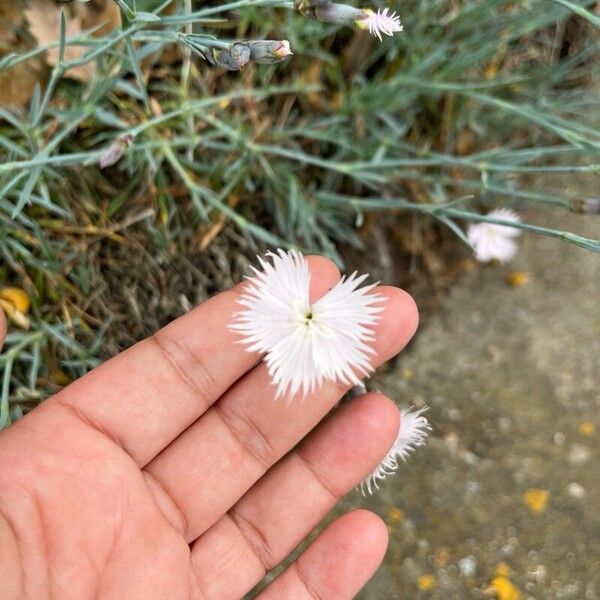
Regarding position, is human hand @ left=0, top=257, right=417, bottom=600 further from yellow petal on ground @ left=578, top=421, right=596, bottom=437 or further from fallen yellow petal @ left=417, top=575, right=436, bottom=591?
yellow petal on ground @ left=578, top=421, right=596, bottom=437

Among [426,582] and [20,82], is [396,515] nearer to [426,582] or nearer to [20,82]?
[426,582]

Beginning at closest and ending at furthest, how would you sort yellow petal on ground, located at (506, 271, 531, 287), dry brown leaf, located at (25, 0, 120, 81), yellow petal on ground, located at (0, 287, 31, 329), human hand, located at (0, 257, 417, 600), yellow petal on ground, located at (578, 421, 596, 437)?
human hand, located at (0, 257, 417, 600)
yellow petal on ground, located at (0, 287, 31, 329)
dry brown leaf, located at (25, 0, 120, 81)
yellow petal on ground, located at (578, 421, 596, 437)
yellow petal on ground, located at (506, 271, 531, 287)

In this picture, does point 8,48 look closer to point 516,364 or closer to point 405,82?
point 405,82

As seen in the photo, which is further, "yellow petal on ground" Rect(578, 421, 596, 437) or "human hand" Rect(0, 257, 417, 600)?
"yellow petal on ground" Rect(578, 421, 596, 437)

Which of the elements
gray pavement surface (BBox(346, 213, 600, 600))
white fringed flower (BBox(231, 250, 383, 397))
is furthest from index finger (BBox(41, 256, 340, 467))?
gray pavement surface (BBox(346, 213, 600, 600))

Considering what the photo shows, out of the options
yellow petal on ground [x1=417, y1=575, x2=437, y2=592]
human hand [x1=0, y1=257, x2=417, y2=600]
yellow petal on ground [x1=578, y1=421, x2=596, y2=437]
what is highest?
human hand [x1=0, y1=257, x2=417, y2=600]

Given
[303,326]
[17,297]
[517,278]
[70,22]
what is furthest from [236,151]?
[517,278]

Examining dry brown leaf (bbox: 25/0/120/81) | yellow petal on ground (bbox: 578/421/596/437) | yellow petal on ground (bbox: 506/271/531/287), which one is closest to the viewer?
dry brown leaf (bbox: 25/0/120/81)

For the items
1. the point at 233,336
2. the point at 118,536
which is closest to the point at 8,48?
the point at 233,336
